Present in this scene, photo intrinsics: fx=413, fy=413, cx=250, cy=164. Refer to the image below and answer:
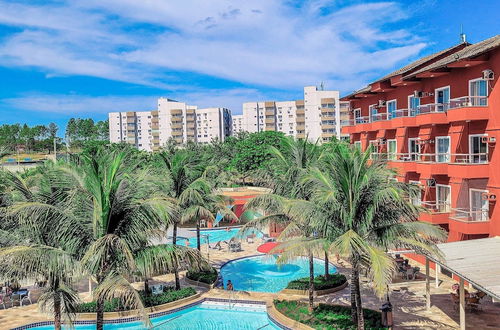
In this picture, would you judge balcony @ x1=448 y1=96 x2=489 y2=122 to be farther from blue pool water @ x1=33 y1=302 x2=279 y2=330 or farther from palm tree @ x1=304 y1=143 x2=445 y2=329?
blue pool water @ x1=33 y1=302 x2=279 y2=330

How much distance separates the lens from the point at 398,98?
31188 mm

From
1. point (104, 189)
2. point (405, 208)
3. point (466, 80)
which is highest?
point (466, 80)

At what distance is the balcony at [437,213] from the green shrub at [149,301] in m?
13.8

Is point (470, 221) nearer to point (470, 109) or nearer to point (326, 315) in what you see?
point (470, 109)

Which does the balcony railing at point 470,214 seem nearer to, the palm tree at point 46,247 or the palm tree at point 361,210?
the palm tree at point 361,210

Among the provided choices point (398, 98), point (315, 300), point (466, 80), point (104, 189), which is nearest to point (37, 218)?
point (104, 189)

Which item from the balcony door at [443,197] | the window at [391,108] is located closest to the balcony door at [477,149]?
the balcony door at [443,197]

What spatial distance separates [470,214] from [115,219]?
19.3 m

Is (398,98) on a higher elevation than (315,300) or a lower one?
higher

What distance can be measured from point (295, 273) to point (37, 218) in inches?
741

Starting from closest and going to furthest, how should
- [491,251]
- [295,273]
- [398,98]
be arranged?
[491,251] < [295,273] < [398,98]

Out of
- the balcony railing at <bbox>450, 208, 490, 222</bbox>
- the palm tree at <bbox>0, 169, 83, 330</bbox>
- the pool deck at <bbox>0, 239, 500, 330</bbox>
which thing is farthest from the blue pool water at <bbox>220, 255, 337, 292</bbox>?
the palm tree at <bbox>0, 169, 83, 330</bbox>

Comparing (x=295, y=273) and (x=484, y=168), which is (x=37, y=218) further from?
(x=484, y=168)

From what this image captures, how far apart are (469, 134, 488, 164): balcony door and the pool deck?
263 inches
